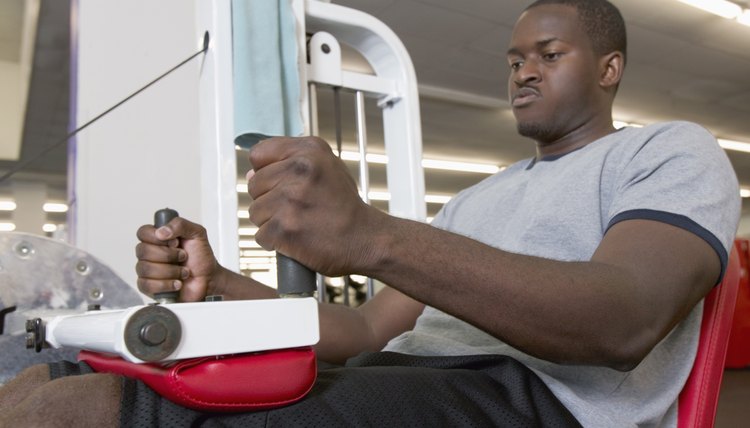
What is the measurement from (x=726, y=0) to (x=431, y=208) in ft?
22.9

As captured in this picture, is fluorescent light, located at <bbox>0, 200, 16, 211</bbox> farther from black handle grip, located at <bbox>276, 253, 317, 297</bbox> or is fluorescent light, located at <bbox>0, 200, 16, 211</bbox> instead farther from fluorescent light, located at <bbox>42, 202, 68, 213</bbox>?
black handle grip, located at <bbox>276, 253, 317, 297</bbox>

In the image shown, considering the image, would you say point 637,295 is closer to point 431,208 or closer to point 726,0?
point 726,0

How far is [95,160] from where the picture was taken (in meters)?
1.78

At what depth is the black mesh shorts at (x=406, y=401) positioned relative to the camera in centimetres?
53

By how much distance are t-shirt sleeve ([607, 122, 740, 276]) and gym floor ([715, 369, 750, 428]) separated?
2.39m

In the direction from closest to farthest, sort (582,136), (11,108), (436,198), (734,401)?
1. (582,136)
2. (734,401)
3. (11,108)
4. (436,198)

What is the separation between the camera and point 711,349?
831 mm

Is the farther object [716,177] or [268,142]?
[716,177]

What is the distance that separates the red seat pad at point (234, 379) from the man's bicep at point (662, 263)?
36cm

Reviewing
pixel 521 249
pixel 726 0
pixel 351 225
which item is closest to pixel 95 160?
pixel 521 249

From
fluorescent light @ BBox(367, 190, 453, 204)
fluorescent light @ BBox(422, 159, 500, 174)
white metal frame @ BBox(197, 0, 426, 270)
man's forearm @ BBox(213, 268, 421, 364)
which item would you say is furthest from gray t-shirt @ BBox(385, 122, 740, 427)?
fluorescent light @ BBox(367, 190, 453, 204)

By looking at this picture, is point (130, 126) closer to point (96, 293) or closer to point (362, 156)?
point (362, 156)

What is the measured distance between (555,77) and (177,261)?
79cm

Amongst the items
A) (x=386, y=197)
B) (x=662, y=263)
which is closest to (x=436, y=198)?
(x=386, y=197)
